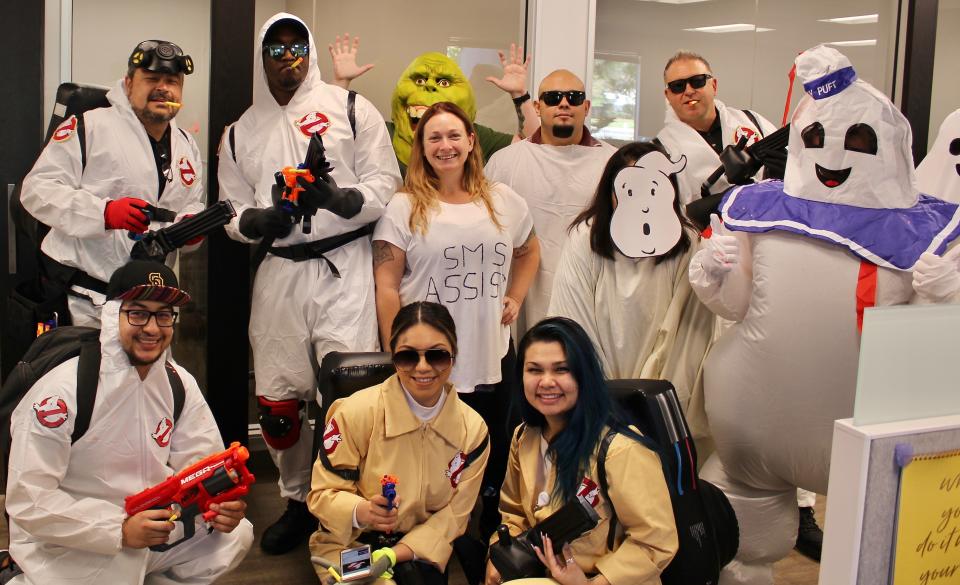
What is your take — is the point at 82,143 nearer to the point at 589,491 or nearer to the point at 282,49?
the point at 282,49

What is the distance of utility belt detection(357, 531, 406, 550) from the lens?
2295 millimetres

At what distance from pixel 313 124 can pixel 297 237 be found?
38 cm

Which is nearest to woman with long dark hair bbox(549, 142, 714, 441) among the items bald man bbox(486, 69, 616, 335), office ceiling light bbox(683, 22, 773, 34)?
bald man bbox(486, 69, 616, 335)

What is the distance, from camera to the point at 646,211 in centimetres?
264

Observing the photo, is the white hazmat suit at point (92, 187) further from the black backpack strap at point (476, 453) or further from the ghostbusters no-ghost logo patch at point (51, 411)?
the black backpack strap at point (476, 453)

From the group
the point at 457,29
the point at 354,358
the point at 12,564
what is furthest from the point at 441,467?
the point at 457,29

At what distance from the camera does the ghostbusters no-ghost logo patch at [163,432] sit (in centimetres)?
233

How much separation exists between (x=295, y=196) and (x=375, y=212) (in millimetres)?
295

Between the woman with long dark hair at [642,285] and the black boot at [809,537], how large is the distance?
73 cm

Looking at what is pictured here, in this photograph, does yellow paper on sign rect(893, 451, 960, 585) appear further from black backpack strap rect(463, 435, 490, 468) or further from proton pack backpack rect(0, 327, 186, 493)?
proton pack backpack rect(0, 327, 186, 493)

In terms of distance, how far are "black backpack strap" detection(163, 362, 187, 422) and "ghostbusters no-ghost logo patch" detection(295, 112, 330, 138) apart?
1.00m

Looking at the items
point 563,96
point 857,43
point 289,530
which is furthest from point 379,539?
point 857,43

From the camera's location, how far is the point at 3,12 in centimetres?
334

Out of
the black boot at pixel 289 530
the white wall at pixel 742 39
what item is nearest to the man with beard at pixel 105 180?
the black boot at pixel 289 530
